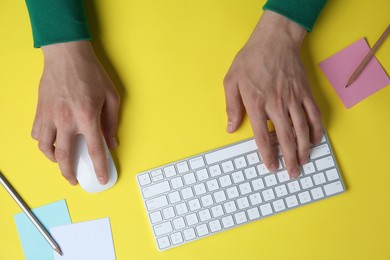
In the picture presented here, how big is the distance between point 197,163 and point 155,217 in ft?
0.41

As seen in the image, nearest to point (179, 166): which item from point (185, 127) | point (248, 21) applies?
point (185, 127)

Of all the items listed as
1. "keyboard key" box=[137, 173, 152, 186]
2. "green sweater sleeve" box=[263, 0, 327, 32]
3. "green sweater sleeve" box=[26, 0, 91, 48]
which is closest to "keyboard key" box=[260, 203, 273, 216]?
"keyboard key" box=[137, 173, 152, 186]

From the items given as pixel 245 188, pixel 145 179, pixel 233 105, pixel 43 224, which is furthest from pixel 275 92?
pixel 43 224

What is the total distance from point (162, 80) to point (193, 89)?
61 mm

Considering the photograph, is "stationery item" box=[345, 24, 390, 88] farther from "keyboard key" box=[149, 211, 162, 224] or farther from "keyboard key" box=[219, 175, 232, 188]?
"keyboard key" box=[149, 211, 162, 224]

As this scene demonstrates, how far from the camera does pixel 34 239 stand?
82cm

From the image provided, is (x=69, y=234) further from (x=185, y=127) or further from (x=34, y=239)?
(x=185, y=127)

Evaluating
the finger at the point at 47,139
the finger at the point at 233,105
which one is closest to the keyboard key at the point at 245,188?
the finger at the point at 233,105

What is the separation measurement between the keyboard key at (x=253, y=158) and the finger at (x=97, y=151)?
0.26 metres

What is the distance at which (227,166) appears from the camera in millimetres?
790

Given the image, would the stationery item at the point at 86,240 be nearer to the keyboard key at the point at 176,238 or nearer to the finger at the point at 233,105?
the keyboard key at the point at 176,238

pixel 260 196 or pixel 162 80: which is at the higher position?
pixel 162 80

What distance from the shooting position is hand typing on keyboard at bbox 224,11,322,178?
765 millimetres

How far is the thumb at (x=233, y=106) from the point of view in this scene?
79 centimetres
